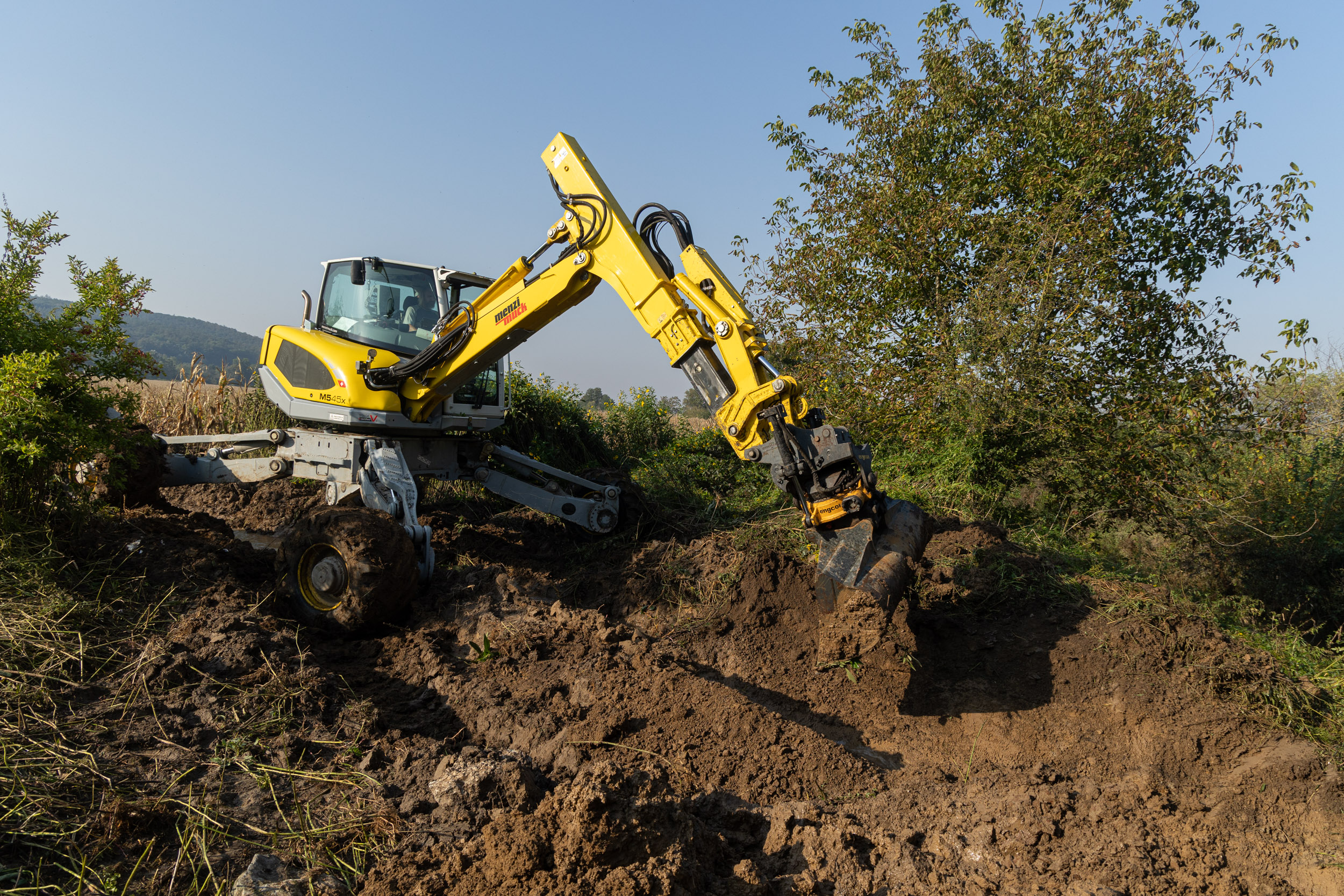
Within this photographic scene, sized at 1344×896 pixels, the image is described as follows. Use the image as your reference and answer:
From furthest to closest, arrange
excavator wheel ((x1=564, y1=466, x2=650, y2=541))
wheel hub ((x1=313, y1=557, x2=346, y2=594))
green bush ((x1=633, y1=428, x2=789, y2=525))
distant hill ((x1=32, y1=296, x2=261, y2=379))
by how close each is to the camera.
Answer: distant hill ((x1=32, y1=296, x2=261, y2=379)) < green bush ((x1=633, y1=428, x2=789, y2=525)) < excavator wheel ((x1=564, y1=466, x2=650, y2=541)) < wheel hub ((x1=313, y1=557, x2=346, y2=594))

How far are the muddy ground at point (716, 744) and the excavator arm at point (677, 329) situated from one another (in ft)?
3.18

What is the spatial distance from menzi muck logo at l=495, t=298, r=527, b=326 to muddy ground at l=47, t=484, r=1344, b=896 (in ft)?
7.09

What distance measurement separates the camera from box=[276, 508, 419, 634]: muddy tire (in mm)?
5199

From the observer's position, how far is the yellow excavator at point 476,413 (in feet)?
15.2

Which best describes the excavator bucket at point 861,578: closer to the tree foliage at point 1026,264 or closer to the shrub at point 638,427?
the tree foliage at point 1026,264

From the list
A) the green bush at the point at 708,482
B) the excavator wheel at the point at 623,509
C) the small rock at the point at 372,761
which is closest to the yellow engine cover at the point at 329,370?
the excavator wheel at the point at 623,509

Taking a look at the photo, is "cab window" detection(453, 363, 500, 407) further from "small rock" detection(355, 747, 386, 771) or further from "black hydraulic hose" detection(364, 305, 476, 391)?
"small rock" detection(355, 747, 386, 771)

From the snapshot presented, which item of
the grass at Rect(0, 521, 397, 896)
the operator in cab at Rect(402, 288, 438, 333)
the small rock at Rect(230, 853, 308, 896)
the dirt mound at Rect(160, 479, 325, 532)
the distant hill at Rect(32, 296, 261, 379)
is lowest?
the small rock at Rect(230, 853, 308, 896)

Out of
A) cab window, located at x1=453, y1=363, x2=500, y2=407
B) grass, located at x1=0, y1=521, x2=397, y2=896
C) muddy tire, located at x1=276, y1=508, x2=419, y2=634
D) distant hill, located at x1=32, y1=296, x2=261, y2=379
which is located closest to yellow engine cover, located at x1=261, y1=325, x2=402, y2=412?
cab window, located at x1=453, y1=363, x2=500, y2=407

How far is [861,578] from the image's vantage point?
4.43 metres

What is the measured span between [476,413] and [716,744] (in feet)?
15.8

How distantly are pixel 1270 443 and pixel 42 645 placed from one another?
1055 cm

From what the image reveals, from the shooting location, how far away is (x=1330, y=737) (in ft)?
12.8

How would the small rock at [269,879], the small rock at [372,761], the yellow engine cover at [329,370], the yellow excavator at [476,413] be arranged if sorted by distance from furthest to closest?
the yellow engine cover at [329,370] → the yellow excavator at [476,413] → the small rock at [372,761] → the small rock at [269,879]
